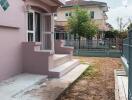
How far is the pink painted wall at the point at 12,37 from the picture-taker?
7945mm

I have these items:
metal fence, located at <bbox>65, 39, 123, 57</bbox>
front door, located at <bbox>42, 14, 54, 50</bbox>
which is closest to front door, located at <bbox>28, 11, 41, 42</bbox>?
front door, located at <bbox>42, 14, 54, 50</bbox>

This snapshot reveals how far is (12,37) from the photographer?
28.2 feet

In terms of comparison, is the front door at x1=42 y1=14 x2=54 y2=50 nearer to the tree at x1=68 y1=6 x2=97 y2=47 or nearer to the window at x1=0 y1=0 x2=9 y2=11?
the window at x1=0 y1=0 x2=9 y2=11

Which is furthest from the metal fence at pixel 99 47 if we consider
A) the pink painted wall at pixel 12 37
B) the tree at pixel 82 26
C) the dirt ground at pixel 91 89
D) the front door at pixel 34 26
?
the pink painted wall at pixel 12 37

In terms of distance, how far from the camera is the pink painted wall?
7.95 m

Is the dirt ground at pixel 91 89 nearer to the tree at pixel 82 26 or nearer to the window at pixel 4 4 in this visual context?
the window at pixel 4 4

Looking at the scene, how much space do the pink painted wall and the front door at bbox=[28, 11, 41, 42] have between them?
144 centimetres

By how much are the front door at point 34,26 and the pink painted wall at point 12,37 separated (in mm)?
1440

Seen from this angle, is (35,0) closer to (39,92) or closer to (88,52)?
(39,92)

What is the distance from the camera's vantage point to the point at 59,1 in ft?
39.9

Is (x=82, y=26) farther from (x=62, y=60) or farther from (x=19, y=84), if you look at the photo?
(x=19, y=84)

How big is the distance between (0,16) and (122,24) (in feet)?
156

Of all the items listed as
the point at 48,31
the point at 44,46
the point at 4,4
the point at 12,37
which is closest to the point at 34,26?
the point at 48,31

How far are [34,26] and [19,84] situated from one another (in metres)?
4.27
